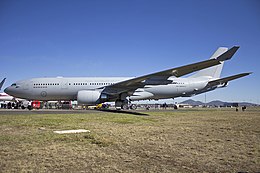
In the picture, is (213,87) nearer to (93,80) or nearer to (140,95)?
(140,95)

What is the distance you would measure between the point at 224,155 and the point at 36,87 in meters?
27.6

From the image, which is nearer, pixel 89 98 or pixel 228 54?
pixel 228 54

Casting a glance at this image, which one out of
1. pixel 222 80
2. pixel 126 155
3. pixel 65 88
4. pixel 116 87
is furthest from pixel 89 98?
pixel 126 155

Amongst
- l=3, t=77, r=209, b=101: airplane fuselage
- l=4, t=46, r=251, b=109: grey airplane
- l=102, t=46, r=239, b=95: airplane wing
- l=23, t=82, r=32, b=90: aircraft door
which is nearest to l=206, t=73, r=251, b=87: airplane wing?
l=4, t=46, r=251, b=109: grey airplane

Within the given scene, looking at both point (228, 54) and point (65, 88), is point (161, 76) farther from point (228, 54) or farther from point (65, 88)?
point (65, 88)

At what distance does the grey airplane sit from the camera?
82.7 feet

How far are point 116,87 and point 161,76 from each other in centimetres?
628

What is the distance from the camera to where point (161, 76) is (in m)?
22.3

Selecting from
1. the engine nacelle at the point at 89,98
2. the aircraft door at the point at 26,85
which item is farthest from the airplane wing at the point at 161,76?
the aircraft door at the point at 26,85

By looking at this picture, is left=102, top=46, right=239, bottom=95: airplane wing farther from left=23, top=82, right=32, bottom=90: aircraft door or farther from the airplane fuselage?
left=23, top=82, right=32, bottom=90: aircraft door

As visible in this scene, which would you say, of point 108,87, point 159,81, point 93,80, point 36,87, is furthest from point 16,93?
point 159,81

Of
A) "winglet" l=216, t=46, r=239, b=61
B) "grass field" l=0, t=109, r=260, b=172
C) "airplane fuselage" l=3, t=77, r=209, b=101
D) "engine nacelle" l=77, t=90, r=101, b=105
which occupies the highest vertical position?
"winglet" l=216, t=46, r=239, b=61

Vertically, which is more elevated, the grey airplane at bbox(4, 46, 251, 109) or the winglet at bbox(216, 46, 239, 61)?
the winglet at bbox(216, 46, 239, 61)

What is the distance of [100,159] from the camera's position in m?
4.81
